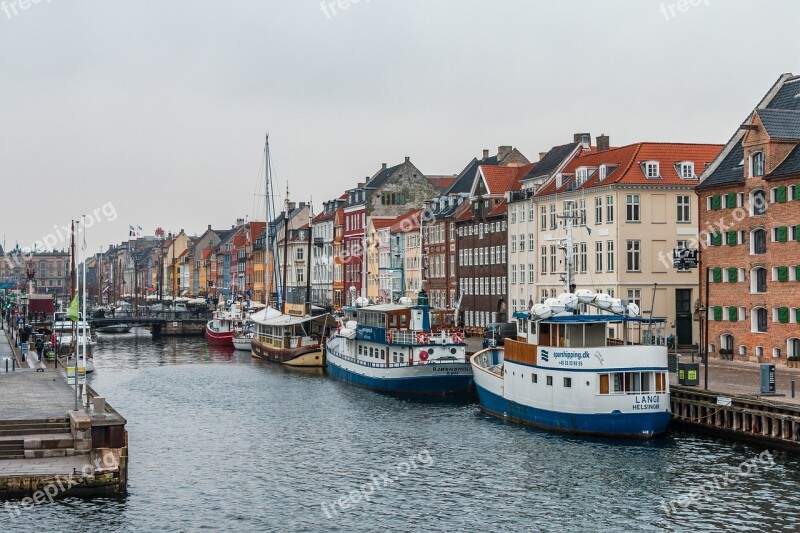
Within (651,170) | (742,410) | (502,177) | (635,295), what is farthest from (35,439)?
(502,177)

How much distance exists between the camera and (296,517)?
37281 millimetres

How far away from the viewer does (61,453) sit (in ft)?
132

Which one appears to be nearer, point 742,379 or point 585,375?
point 585,375

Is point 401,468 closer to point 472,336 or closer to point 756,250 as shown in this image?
point 756,250

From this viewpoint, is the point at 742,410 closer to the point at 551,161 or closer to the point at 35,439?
the point at 35,439

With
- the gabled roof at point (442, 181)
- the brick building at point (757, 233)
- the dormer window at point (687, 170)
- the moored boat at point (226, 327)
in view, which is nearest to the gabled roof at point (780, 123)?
the brick building at point (757, 233)

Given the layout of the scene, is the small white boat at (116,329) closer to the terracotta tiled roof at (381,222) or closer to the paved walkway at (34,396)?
the terracotta tiled roof at (381,222)

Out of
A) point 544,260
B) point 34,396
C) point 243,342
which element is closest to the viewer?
point 34,396

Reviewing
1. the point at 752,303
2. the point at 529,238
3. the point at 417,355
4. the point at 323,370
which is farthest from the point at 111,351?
the point at 752,303

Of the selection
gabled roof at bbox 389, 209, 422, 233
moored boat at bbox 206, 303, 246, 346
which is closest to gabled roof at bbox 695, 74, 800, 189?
gabled roof at bbox 389, 209, 422, 233

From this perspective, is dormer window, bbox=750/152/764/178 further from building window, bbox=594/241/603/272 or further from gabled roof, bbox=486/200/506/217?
gabled roof, bbox=486/200/506/217

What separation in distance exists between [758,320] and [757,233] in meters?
5.19

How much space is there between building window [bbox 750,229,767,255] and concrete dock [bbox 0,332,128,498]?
40414 millimetres

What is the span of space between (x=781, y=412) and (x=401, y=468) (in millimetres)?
15894
